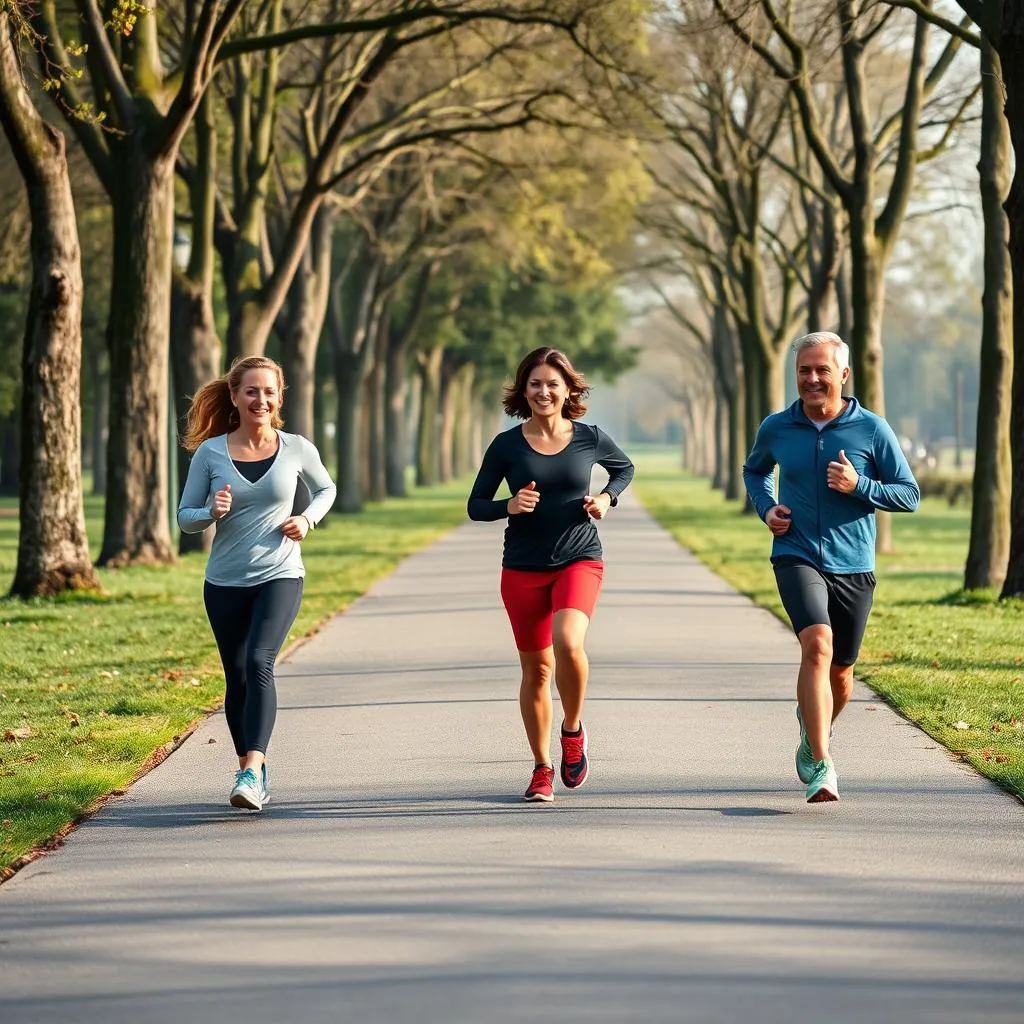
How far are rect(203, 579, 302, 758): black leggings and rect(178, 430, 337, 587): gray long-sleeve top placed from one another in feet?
0.18

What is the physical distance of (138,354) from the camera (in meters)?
20.0

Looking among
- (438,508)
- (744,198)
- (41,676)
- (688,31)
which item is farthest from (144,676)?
(438,508)

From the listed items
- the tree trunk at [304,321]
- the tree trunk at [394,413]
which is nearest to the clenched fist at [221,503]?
the tree trunk at [304,321]

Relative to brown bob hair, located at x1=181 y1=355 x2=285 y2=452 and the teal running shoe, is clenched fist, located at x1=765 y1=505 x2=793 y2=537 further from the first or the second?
the teal running shoe

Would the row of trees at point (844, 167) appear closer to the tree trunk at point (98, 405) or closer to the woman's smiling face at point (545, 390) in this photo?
the woman's smiling face at point (545, 390)

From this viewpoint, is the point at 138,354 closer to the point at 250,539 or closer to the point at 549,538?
the point at 250,539

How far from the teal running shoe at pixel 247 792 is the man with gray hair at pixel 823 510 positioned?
203 centimetres

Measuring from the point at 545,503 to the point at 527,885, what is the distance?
1973 millimetres

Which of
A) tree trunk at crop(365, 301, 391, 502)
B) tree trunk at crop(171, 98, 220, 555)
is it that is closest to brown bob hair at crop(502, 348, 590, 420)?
tree trunk at crop(171, 98, 220, 555)

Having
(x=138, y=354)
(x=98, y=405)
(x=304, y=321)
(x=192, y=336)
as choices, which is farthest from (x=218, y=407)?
(x=98, y=405)

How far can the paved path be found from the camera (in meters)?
4.71

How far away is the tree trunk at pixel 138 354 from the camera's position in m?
19.6

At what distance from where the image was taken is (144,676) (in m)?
12.0

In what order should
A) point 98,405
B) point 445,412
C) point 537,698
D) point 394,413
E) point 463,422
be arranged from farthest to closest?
1. point 463,422
2. point 445,412
3. point 98,405
4. point 394,413
5. point 537,698
